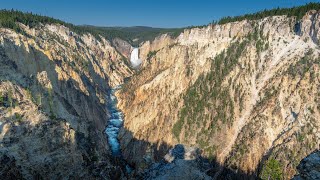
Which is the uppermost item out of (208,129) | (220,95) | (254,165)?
(220,95)

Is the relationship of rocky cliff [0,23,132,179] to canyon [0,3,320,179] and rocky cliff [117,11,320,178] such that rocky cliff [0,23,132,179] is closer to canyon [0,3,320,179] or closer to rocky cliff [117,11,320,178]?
canyon [0,3,320,179]

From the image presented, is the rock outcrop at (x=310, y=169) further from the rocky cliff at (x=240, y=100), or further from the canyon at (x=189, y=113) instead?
the rocky cliff at (x=240, y=100)

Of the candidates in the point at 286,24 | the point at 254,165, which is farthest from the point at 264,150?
the point at 286,24

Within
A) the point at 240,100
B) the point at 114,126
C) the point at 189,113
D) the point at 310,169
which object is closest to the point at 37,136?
the point at 310,169

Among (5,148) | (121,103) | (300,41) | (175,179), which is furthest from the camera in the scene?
(121,103)

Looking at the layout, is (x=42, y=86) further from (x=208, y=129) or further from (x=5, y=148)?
(x=208, y=129)

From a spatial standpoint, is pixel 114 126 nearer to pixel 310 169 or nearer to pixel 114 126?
pixel 114 126

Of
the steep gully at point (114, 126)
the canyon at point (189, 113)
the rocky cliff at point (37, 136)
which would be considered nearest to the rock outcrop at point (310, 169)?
the canyon at point (189, 113)

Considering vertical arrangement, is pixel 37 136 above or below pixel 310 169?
above
